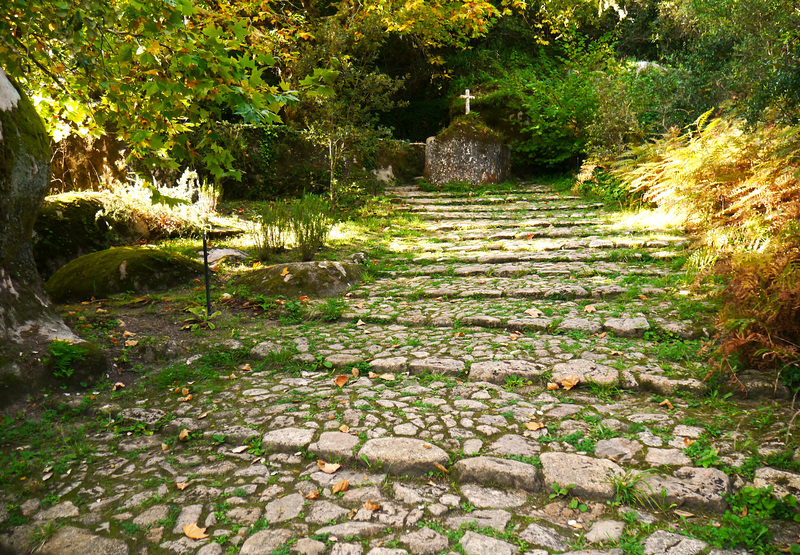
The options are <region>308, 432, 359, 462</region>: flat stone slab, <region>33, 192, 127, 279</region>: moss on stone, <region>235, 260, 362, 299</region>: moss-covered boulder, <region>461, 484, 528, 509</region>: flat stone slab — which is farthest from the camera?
<region>33, 192, 127, 279</region>: moss on stone

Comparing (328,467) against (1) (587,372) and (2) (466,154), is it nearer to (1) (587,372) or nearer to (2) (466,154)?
(1) (587,372)

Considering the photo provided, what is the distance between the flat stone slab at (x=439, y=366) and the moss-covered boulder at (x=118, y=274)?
337cm

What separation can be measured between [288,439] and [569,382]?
1754mm

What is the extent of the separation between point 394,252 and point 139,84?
4347 millimetres

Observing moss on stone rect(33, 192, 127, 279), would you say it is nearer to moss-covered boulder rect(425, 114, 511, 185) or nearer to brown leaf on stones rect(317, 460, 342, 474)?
brown leaf on stones rect(317, 460, 342, 474)

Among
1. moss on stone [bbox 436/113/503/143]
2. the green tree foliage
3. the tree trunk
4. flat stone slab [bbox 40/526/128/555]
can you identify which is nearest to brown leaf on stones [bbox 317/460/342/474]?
flat stone slab [bbox 40/526/128/555]

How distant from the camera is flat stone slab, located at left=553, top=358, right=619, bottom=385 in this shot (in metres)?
3.12

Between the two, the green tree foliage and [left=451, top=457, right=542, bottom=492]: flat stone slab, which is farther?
the green tree foliage

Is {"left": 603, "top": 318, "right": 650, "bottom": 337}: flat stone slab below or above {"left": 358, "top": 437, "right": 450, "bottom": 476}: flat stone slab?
above

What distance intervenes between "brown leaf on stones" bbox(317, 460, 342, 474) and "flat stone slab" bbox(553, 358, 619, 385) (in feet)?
5.04

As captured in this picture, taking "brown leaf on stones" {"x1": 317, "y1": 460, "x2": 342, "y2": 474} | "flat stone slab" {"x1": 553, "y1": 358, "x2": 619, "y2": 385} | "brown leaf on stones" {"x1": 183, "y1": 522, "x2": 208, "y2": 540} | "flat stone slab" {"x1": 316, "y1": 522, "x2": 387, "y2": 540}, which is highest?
"flat stone slab" {"x1": 553, "y1": 358, "x2": 619, "y2": 385}

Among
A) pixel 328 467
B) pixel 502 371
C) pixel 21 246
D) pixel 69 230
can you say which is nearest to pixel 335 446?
pixel 328 467

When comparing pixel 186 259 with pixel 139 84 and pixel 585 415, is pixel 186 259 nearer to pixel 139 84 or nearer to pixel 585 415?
pixel 139 84

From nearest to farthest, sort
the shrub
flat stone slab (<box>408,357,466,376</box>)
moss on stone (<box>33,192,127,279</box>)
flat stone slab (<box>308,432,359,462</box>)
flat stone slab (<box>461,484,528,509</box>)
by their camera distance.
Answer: flat stone slab (<box>461,484,528,509</box>) < flat stone slab (<box>308,432,359,462</box>) < flat stone slab (<box>408,357,466,376</box>) < moss on stone (<box>33,192,127,279</box>) < the shrub
